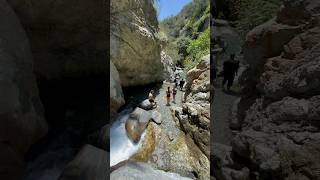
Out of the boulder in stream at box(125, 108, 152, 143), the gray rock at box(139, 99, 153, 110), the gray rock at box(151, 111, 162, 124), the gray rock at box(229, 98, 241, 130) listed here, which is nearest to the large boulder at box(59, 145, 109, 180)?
the gray rock at box(229, 98, 241, 130)

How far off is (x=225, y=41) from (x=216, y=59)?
11.2 inches

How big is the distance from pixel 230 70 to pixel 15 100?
70.2 inches

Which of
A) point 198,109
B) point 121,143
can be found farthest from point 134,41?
point 121,143

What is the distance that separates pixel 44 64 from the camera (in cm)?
408

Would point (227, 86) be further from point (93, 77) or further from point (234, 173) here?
point (93, 77)

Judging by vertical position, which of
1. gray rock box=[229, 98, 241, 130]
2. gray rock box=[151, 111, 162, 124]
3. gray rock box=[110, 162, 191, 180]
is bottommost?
gray rock box=[110, 162, 191, 180]

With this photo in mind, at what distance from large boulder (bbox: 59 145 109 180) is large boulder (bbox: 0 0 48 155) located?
47 centimetres

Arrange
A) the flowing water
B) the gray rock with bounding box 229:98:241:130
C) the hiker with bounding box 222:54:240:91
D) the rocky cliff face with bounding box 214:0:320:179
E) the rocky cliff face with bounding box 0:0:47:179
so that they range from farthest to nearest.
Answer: the flowing water
the rocky cliff face with bounding box 0:0:47:179
the hiker with bounding box 222:54:240:91
the gray rock with bounding box 229:98:241:130
the rocky cliff face with bounding box 214:0:320:179

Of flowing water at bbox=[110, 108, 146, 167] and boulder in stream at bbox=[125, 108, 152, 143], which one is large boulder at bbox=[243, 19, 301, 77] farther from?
boulder in stream at bbox=[125, 108, 152, 143]

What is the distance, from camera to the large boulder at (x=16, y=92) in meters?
2.52

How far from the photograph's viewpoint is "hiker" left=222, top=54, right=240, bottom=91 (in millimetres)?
2301

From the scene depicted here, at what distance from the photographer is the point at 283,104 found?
185 cm

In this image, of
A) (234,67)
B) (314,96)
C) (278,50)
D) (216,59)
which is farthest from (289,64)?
(216,59)

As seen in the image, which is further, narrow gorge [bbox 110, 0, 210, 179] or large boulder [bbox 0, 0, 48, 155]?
narrow gorge [bbox 110, 0, 210, 179]
